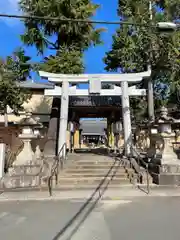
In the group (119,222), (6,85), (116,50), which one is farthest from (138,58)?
(119,222)

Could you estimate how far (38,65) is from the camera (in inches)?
814

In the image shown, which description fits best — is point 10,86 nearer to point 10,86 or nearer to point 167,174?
point 10,86

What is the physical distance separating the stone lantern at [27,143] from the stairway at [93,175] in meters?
1.49

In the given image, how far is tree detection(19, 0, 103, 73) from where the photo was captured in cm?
1947

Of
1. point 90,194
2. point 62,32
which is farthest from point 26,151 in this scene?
point 62,32

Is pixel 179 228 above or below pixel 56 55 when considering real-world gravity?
below

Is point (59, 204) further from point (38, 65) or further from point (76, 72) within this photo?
point (38, 65)

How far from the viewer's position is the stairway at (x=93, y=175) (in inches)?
455

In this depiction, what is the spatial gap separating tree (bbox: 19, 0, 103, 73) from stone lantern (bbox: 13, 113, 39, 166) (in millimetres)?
7693

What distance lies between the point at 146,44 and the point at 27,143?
39.2 feet

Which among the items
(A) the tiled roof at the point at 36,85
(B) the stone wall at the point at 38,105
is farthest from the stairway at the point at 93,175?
(A) the tiled roof at the point at 36,85

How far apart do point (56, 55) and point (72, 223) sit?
15739 millimetres

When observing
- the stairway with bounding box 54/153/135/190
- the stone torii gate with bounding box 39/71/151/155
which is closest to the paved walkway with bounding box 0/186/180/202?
the stairway with bounding box 54/153/135/190

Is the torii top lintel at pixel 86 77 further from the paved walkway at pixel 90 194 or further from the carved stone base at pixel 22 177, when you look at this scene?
the paved walkway at pixel 90 194
